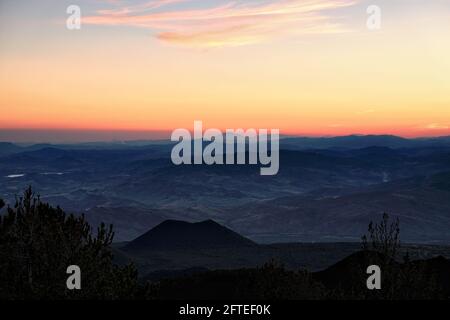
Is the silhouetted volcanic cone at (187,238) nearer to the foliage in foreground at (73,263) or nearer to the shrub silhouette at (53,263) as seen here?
the foliage in foreground at (73,263)

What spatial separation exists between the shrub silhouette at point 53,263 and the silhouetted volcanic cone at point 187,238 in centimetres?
10445

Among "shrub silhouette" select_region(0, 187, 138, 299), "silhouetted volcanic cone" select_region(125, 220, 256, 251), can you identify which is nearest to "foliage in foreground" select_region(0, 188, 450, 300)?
"shrub silhouette" select_region(0, 187, 138, 299)

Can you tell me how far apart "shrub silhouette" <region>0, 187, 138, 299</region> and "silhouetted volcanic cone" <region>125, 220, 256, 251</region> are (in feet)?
343

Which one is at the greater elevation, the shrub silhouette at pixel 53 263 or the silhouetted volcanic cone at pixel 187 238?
the shrub silhouette at pixel 53 263

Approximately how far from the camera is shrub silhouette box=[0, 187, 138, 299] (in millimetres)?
20391

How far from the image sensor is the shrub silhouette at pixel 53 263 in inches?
803

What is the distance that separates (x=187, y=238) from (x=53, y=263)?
11680cm

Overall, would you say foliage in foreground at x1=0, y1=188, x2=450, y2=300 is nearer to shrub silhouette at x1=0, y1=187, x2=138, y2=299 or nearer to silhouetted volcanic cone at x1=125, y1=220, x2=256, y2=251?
shrub silhouette at x1=0, y1=187, x2=138, y2=299

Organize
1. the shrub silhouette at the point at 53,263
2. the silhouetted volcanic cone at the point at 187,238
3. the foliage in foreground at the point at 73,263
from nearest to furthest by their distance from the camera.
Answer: the shrub silhouette at the point at 53,263 → the foliage in foreground at the point at 73,263 → the silhouetted volcanic cone at the point at 187,238

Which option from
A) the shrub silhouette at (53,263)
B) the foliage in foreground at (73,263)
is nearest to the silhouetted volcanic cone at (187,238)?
the foliage in foreground at (73,263)

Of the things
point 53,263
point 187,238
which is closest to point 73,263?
point 53,263

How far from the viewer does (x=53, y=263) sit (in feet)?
67.6
